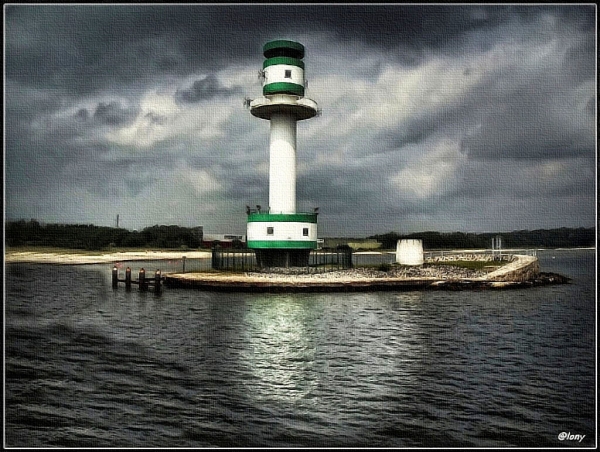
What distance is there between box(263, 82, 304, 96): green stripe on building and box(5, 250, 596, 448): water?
1746 centimetres

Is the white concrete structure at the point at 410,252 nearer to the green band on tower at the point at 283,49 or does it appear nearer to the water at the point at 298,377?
the water at the point at 298,377

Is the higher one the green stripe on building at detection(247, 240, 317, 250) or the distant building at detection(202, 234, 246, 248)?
the distant building at detection(202, 234, 246, 248)

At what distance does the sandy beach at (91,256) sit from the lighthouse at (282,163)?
3456cm

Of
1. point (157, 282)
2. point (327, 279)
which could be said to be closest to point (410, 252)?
point (327, 279)

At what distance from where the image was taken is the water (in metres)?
10.8

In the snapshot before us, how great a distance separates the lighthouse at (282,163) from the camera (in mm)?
38344

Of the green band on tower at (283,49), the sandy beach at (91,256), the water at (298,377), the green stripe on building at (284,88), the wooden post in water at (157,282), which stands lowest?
the water at (298,377)

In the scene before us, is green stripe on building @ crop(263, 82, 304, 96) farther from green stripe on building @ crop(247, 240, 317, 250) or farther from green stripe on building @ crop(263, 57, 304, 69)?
green stripe on building @ crop(247, 240, 317, 250)

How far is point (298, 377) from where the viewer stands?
47.6 ft

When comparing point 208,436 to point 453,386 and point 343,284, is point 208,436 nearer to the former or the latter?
point 453,386

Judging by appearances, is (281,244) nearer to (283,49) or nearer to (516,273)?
(283,49)

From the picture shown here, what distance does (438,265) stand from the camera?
45.5m

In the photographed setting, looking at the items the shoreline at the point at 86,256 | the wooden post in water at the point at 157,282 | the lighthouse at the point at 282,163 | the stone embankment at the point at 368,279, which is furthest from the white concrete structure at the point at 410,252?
the shoreline at the point at 86,256

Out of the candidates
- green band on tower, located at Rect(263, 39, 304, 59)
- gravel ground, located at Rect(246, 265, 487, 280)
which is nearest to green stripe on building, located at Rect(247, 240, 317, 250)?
gravel ground, located at Rect(246, 265, 487, 280)
